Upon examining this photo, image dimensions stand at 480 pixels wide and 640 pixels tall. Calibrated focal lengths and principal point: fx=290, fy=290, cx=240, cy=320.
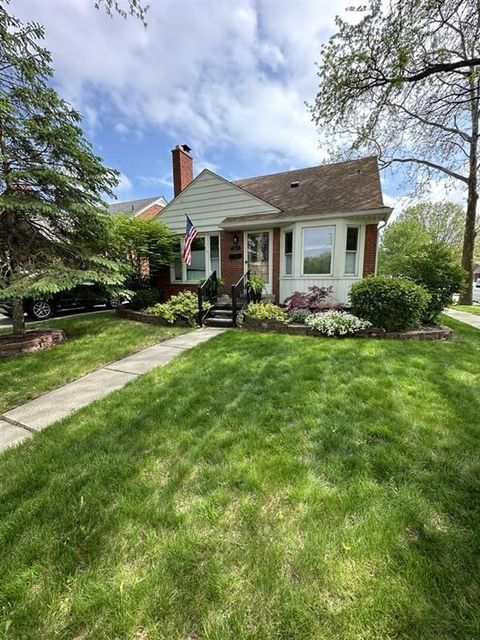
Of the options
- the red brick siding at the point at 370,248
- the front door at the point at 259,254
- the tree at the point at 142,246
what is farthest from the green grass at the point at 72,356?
the red brick siding at the point at 370,248

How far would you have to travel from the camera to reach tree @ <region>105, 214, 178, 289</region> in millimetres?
9227

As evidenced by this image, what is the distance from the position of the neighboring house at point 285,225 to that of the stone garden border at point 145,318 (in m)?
2.58

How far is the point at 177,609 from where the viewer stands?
4.51ft

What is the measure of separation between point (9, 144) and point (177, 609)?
7867mm

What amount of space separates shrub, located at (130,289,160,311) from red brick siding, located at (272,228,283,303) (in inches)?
163

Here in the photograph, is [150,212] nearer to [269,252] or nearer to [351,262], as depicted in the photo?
[269,252]

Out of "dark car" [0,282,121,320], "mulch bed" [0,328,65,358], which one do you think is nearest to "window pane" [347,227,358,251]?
"dark car" [0,282,121,320]

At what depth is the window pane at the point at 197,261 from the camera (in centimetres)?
1105

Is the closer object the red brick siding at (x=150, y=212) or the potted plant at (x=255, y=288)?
the potted plant at (x=255, y=288)

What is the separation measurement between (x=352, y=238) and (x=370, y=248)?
60 cm

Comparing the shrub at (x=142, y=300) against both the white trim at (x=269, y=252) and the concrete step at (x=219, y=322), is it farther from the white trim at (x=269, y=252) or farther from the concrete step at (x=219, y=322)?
the white trim at (x=269, y=252)

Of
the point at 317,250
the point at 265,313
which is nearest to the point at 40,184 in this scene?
the point at 265,313

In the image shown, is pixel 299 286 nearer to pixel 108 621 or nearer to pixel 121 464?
pixel 121 464

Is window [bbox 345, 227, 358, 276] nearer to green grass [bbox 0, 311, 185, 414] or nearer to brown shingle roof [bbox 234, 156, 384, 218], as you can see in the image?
brown shingle roof [bbox 234, 156, 384, 218]
